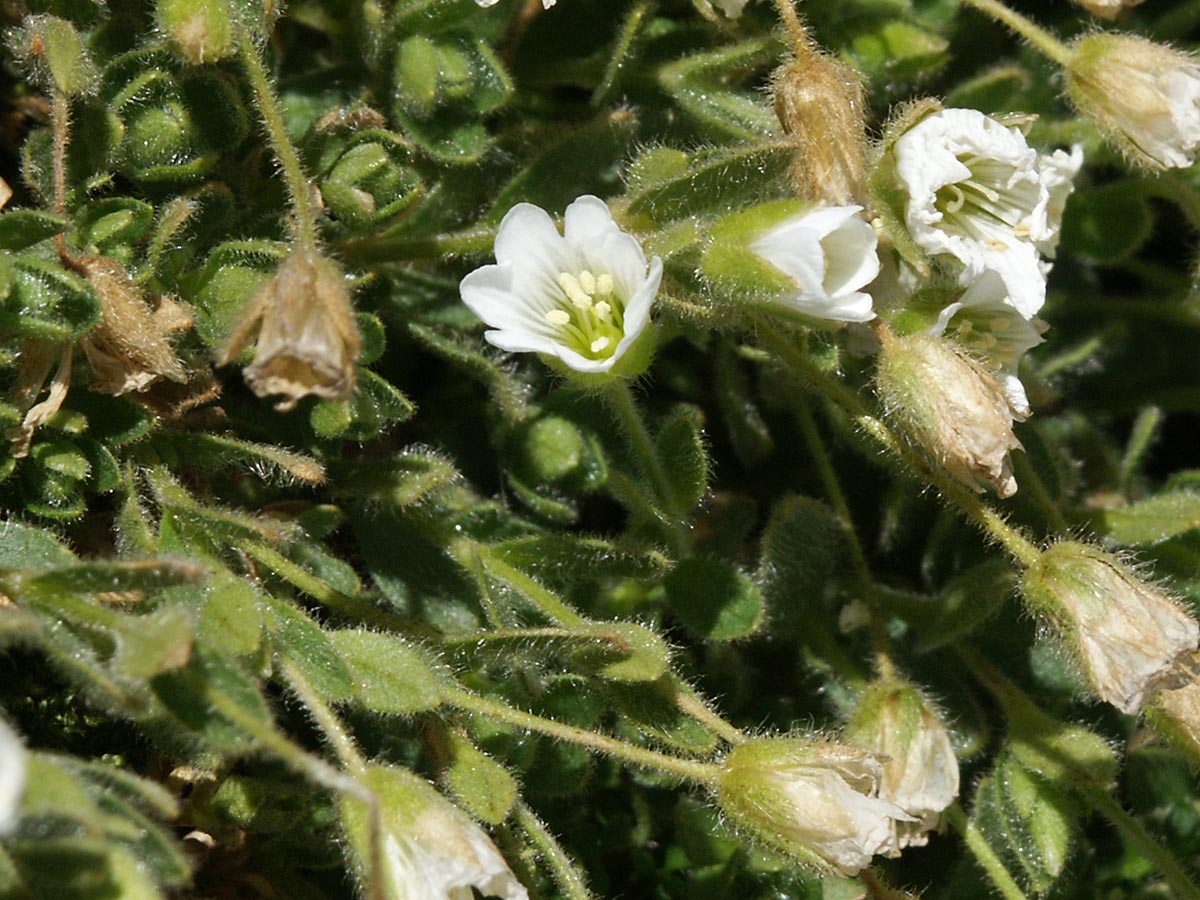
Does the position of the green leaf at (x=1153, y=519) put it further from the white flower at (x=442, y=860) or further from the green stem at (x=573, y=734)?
the white flower at (x=442, y=860)

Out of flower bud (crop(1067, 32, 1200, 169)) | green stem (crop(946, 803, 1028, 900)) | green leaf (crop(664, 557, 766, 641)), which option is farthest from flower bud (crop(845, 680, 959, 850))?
flower bud (crop(1067, 32, 1200, 169))

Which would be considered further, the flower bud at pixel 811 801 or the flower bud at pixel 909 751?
the flower bud at pixel 909 751

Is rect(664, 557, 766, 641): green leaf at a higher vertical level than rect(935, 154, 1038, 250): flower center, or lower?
lower

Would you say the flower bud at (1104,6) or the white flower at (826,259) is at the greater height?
the flower bud at (1104,6)

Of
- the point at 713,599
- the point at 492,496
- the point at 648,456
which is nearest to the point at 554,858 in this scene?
the point at 713,599

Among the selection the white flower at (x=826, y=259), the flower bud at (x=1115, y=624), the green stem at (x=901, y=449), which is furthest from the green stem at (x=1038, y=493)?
the white flower at (x=826, y=259)

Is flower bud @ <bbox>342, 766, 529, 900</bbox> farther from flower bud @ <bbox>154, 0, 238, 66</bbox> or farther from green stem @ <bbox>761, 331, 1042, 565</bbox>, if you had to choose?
flower bud @ <bbox>154, 0, 238, 66</bbox>

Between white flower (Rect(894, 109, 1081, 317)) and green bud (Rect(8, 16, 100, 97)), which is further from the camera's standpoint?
white flower (Rect(894, 109, 1081, 317))
